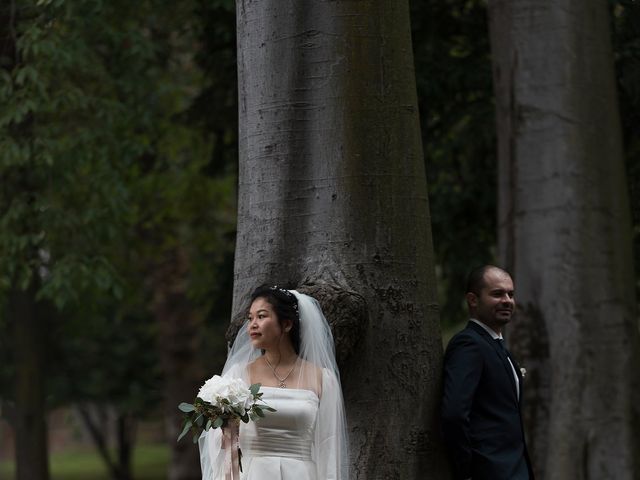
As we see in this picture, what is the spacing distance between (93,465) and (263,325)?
37.7 meters

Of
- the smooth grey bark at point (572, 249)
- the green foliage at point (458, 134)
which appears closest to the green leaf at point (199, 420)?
the smooth grey bark at point (572, 249)

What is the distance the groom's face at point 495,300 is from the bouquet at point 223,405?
4.44 feet

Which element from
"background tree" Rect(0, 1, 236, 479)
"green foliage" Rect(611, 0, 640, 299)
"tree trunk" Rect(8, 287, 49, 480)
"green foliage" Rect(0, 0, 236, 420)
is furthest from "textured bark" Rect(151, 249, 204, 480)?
"green foliage" Rect(611, 0, 640, 299)

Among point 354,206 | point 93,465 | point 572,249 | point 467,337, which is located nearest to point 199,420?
point 354,206

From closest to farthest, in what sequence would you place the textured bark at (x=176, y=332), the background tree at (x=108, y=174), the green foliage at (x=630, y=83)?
the green foliage at (x=630, y=83), the background tree at (x=108, y=174), the textured bark at (x=176, y=332)

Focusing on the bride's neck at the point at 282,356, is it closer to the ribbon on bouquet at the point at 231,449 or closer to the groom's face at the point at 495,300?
the ribbon on bouquet at the point at 231,449

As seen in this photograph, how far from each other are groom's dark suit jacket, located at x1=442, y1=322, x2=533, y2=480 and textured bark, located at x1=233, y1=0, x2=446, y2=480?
0.42 feet

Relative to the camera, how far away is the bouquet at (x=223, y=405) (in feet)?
20.5

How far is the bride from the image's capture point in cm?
636

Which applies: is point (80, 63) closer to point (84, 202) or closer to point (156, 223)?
point (84, 202)

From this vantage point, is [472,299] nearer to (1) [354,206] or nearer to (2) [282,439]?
(1) [354,206]

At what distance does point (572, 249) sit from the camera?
9.90 m

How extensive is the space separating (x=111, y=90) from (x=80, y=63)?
233 cm

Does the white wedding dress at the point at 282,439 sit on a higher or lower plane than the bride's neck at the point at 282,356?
lower
